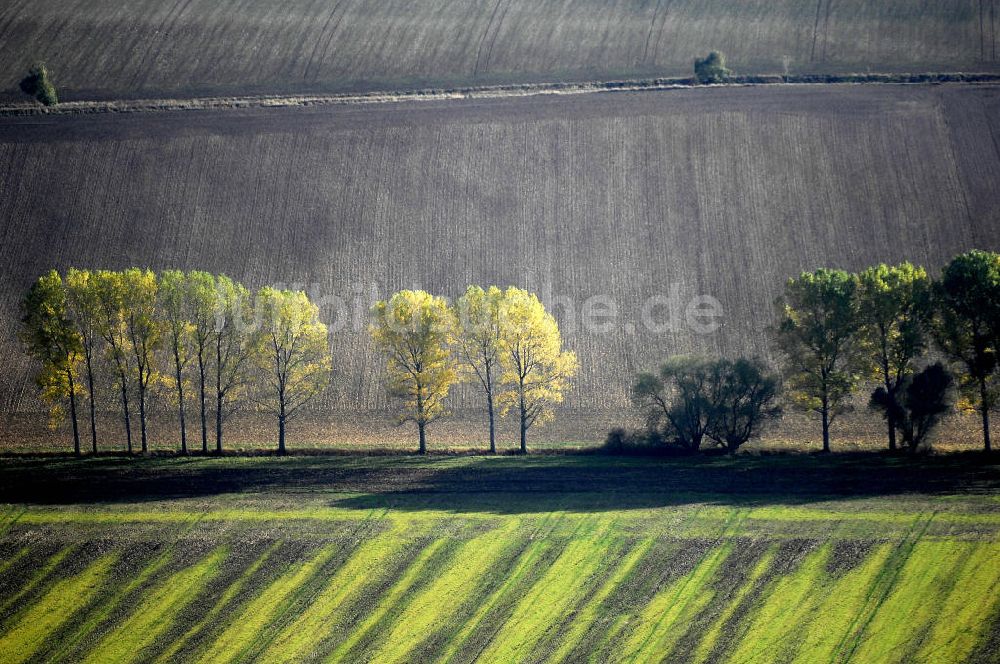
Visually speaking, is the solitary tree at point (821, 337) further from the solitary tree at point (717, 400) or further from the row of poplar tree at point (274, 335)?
the row of poplar tree at point (274, 335)

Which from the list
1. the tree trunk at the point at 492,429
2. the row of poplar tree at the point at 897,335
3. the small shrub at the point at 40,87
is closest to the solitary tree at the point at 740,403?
the row of poplar tree at the point at 897,335

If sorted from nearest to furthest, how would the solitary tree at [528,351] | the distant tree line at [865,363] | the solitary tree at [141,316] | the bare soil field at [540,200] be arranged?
the distant tree line at [865,363], the solitary tree at [528,351], the solitary tree at [141,316], the bare soil field at [540,200]

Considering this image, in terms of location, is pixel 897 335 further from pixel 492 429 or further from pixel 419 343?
pixel 419 343

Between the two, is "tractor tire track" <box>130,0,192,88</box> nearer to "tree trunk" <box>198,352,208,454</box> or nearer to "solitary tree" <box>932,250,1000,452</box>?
"tree trunk" <box>198,352,208,454</box>

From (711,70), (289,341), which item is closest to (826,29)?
(711,70)

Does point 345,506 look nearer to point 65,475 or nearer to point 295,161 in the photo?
point 65,475

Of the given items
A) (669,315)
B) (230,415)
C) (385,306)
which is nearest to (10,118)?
(230,415)
